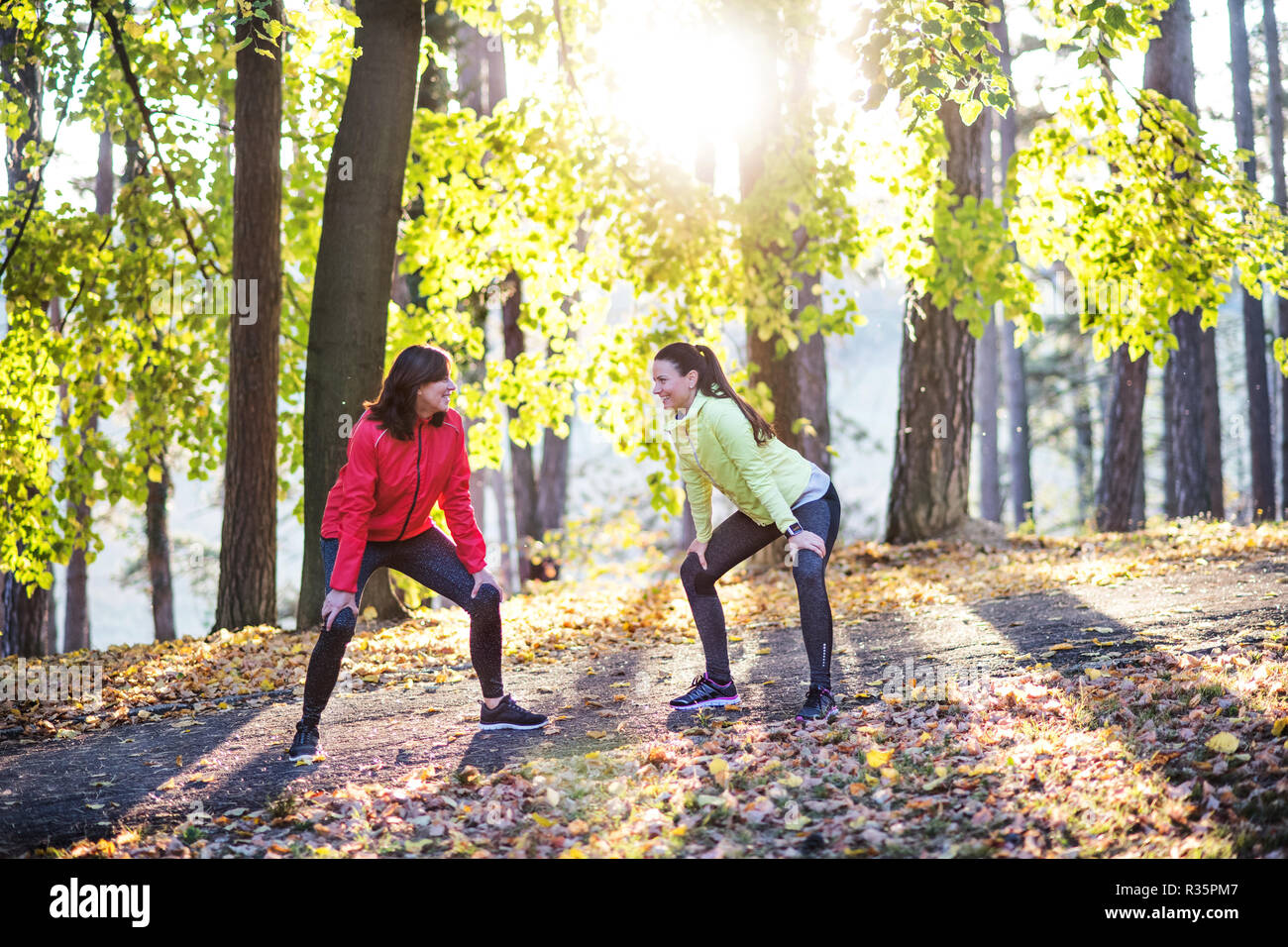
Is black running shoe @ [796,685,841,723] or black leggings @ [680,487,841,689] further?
black running shoe @ [796,685,841,723]

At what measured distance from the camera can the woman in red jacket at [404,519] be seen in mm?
5070

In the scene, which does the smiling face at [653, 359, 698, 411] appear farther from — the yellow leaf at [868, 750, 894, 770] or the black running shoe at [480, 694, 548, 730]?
the yellow leaf at [868, 750, 894, 770]

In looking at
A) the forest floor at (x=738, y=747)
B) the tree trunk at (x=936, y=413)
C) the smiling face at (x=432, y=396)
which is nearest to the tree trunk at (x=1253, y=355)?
the tree trunk at (x=936, y=413)

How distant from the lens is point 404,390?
16.8 ft

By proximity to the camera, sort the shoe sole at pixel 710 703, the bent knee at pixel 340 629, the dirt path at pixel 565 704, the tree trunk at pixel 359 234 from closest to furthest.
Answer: the dirt path at pixel 565 704 < the bent knee at pixel 340 629 < the shoe sole at pixel 710 703 < the tree trunk at pixel 359 234

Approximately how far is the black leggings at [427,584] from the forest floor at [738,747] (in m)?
0.42

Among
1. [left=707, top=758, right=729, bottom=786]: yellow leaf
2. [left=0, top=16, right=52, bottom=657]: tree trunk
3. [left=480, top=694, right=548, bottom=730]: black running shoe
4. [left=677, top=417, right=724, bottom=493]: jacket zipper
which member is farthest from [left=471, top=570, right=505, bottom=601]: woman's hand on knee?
[left=0, top=16, right=52, bottom=657]: tree trunk

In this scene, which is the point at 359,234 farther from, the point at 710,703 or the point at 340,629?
the point at 710,703

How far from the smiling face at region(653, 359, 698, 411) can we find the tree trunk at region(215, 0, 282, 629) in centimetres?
617

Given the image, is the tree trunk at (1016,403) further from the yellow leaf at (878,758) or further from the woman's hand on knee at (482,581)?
the woman's hand on knee at (482,581)

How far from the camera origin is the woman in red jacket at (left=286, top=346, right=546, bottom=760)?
5070 millimetres

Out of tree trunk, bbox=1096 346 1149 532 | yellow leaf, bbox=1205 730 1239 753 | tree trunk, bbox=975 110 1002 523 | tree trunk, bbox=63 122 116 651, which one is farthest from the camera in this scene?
tree trunk, bbox=975 110 1002 523

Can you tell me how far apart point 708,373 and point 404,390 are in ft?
5.18
